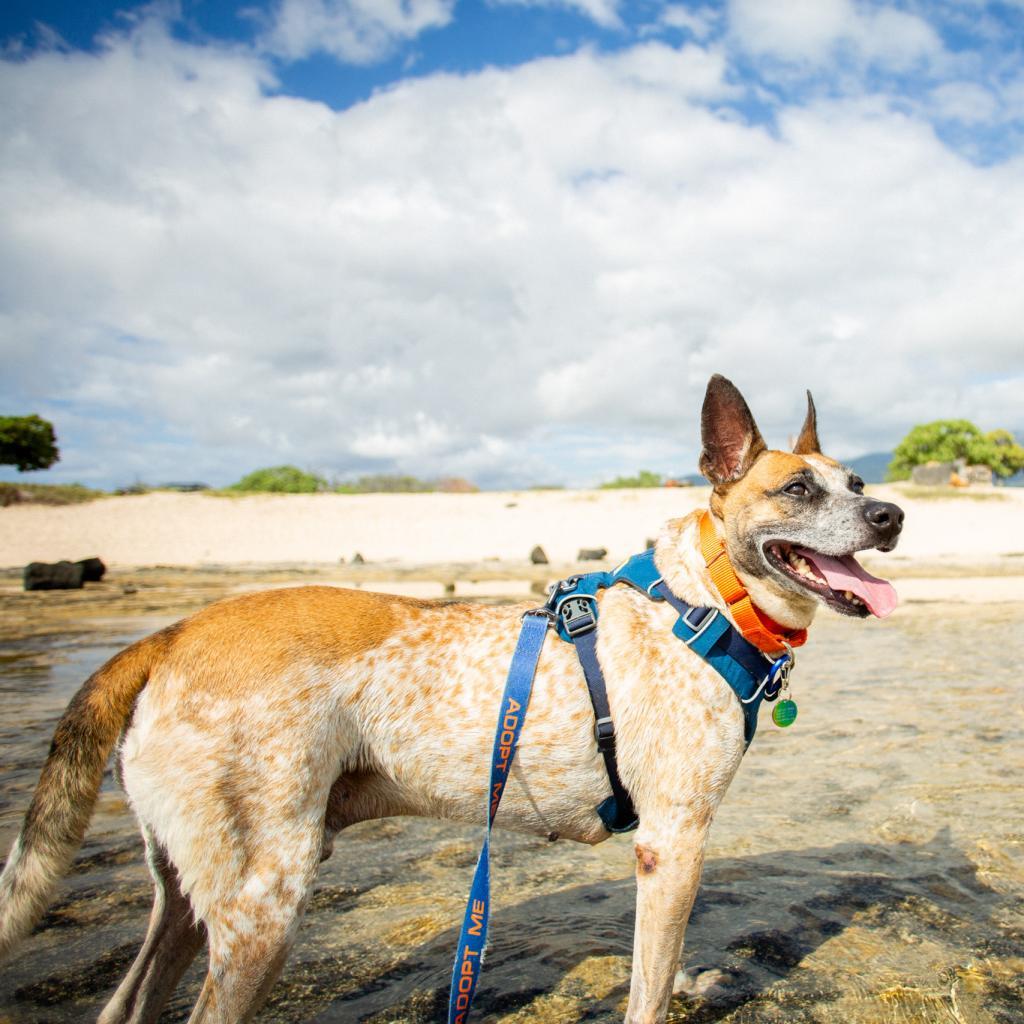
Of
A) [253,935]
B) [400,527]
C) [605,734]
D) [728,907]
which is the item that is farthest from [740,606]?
[400,527]

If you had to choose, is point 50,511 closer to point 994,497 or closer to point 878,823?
point 878,823

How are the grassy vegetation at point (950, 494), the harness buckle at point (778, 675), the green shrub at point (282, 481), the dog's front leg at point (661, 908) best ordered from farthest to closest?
the green shrub at point (282, 481) → the grassy vegetation at point (950, 494) → the harness buckle at point (778, 675) → the dog's front leg at point (661, 908)

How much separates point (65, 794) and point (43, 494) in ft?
134

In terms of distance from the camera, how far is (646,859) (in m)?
2.82

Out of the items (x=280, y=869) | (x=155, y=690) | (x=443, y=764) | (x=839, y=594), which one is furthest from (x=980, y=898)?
(x=155, y=690)

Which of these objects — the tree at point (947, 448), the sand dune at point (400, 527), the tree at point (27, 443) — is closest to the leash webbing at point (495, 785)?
the sand dune at point (400, 527)

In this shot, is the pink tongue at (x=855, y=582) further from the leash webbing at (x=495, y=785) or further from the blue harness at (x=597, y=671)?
the leash webbing at (x=495, y=785)

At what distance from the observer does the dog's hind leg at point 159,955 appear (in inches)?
113

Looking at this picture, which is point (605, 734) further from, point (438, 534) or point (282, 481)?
point (282, 481)

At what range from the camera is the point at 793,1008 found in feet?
9.70

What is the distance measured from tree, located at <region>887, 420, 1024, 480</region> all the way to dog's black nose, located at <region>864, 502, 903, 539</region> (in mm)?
71486

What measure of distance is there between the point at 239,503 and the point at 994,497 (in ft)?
117

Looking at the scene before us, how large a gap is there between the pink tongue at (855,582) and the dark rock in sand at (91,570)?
66.0 ft

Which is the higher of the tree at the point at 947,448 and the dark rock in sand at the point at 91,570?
the tree at the point at 947,448
